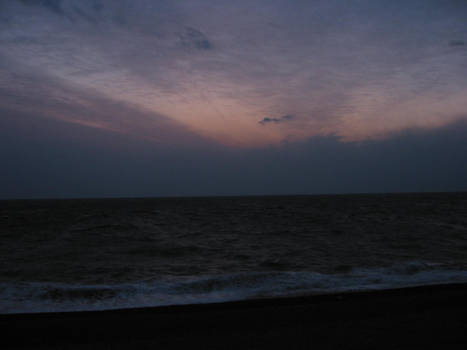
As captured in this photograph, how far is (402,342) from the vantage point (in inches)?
192

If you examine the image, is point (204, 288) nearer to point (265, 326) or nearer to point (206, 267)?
point (206, 267)

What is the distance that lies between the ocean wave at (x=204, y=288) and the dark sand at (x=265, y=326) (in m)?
0.93

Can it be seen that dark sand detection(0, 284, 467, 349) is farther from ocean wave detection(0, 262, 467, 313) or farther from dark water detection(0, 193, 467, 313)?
dark water detection(0, 193, 467, 313)

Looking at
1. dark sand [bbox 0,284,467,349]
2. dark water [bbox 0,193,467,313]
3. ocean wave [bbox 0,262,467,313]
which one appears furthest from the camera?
dark water [bbox 0,193,467,313]

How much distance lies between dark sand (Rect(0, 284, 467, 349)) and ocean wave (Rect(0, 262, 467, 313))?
0.93 m

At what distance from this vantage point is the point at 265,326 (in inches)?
227

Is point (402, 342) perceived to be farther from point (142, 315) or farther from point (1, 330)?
point (1, 330)

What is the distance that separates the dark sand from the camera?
501 cm

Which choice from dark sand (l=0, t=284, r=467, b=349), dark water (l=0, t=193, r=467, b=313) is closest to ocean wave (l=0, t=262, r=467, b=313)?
dark water (l=0, t=193, r=467, b=313)

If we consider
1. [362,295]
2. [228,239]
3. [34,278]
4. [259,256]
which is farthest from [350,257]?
[34,278]

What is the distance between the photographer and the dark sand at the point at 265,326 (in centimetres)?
501

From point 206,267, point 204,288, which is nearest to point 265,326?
point 204,288

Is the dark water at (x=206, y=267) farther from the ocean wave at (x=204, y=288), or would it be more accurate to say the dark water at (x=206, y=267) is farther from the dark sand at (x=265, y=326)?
the dark sand at (x=265, y=326)

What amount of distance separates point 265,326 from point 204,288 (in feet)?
12.1
